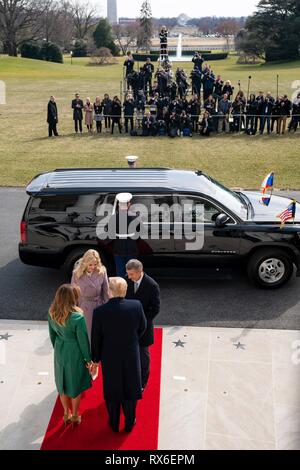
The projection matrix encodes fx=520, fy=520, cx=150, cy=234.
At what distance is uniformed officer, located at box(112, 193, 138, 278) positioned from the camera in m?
8.07

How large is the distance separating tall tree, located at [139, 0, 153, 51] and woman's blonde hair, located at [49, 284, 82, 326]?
8173 cm

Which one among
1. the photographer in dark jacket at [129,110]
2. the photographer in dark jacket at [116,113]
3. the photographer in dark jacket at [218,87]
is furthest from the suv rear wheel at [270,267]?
the photographer in dark jacket at [218,87]

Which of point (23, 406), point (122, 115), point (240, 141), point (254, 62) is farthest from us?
point (254, 62)

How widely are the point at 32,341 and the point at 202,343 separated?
2423 mm

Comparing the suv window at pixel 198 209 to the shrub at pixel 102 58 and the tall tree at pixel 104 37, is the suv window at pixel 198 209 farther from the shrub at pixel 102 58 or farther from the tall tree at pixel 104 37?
the tall tree at pixel 104 37

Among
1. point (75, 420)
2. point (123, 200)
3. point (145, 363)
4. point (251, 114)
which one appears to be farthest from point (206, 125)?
point (75, 420)

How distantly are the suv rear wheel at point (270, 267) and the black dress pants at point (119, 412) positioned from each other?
3.97m

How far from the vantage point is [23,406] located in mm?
6094

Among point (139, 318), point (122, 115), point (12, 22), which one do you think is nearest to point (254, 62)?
point (12, 22)

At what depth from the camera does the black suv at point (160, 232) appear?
867 centimetres

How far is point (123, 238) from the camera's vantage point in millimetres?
8055

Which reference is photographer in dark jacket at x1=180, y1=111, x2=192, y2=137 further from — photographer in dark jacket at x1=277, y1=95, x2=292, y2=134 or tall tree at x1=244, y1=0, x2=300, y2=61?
tall tree at x1=244, y1=0, x2=300, y2=61

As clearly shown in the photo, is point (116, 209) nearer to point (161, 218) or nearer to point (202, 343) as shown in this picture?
point (161, 218)

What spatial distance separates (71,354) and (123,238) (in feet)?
9.82
